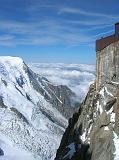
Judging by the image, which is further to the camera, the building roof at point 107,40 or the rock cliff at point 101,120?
the building roof at point 107,40

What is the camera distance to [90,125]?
4184 centimetres

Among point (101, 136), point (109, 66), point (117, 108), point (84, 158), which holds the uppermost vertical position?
point (109, 66)

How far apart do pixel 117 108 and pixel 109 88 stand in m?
4.56

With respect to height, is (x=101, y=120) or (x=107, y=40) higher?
(x=107, y=40)

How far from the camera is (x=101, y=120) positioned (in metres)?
38.1

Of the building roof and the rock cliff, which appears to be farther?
the building roof

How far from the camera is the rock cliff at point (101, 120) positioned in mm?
34741

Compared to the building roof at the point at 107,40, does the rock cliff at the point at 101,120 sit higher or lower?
lower

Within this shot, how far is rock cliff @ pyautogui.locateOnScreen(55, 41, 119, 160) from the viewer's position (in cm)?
3474

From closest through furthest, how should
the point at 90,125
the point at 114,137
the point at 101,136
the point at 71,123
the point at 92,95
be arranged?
the point at 114,137
the point at 101,136
the point at 90,125
the point at 92,95
the point at 71,123

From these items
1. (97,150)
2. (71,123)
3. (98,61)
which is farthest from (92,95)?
(97,150)

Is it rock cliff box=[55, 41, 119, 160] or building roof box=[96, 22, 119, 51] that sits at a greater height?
building roof box=[96, 22, 119, 51]

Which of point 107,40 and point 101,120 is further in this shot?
point 107,40

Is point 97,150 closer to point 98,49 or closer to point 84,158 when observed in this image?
point 84,158
